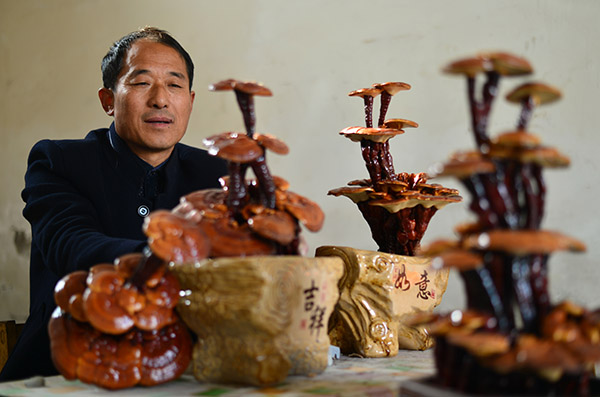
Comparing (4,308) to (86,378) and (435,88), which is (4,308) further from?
(86,378)

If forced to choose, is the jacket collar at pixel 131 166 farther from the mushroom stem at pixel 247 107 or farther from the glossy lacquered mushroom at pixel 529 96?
the glossy lacquered mushroom at pixel 529 96

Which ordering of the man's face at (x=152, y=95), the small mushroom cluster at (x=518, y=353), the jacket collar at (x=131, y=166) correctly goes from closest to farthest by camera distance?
the small mushroom cluster at (x=518, y=353) < the man's face at (x=152, y=95) < the jacket collar at (x=131, y=166)

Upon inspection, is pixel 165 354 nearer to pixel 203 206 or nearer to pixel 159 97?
pixel 203 206

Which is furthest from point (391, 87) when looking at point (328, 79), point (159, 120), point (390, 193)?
point (328, 79)

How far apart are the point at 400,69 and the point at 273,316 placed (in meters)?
1.61

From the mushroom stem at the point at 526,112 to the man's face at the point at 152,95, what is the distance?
0.96m

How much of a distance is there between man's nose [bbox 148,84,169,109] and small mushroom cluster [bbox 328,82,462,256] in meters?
0.44

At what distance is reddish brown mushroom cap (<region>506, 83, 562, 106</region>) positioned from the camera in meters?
→ 0.70

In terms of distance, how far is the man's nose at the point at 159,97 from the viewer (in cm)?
148

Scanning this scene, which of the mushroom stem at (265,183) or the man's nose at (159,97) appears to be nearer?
the mushroom stem at (265,183)

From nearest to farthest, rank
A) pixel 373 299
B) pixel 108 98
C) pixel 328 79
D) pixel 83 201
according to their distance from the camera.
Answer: pixel 373 299
pixel 83 201
pixel 108 98
pixel 328 79

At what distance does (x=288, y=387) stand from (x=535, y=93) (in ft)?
1.75

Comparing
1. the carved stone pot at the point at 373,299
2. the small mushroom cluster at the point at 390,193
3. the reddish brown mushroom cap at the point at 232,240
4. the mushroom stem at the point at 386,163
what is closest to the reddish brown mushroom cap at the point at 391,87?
the small mushroom cluster at the point at 390,193

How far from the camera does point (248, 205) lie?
973mm
